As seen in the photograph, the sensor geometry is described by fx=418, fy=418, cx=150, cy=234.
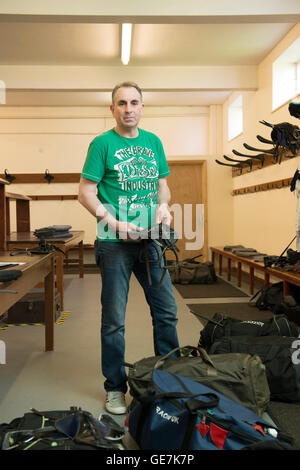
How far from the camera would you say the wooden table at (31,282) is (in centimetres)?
170

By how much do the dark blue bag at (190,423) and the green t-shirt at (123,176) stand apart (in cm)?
77

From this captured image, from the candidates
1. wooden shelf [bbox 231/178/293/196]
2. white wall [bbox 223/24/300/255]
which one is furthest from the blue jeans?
wooden shelf [bbox 231/178/293/196]

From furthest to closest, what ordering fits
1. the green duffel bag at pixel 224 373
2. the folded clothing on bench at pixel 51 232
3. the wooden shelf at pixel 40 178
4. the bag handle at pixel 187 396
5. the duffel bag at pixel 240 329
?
the wooden shelf at pixel 40 178 < the folded clothing on bench at pixel 51 232 < the duffel bag at pixel 240 329 < the green duffel bag at pixel 224 373 < the bag handle at pixel 187 396

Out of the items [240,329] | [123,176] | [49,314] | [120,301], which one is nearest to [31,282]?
[120,301]

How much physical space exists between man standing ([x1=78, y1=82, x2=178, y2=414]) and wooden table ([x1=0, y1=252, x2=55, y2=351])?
382 mm

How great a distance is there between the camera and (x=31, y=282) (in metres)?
2.24

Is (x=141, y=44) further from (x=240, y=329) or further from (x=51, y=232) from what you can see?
(x=240, y=329)

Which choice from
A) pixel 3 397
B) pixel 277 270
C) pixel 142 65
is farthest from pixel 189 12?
pixel 3 397

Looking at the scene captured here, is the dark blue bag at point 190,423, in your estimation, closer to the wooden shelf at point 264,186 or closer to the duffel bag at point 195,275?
the wooden shelf at point 264,186

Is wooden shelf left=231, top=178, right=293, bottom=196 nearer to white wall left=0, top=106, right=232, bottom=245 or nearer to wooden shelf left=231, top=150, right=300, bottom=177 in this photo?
wooden shelf left=231, top=150, right=300, bottom=177

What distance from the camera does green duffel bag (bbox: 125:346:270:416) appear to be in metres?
1.85

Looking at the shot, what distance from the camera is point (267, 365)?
2.26 m

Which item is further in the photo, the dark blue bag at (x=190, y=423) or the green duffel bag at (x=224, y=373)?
the green duffel bag at (x=224, y=373)

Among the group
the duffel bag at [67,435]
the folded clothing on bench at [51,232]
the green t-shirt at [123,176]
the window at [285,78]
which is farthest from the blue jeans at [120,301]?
the window at [285,78]
